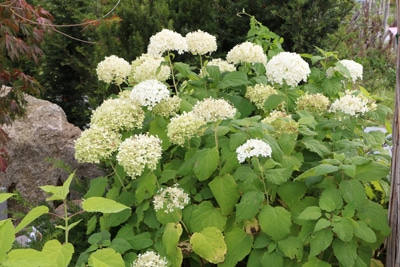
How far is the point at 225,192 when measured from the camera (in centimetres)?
188

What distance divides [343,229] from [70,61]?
173 inches

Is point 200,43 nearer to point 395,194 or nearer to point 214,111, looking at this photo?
point 214,111

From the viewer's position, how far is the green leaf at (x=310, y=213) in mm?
1719

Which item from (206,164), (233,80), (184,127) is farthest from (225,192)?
(233,80)

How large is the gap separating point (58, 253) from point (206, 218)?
1.88 ft

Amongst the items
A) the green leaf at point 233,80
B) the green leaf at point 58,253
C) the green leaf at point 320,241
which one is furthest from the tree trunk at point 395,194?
the green leaf at point 58,253

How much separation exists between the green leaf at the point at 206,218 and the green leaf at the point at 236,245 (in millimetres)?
47

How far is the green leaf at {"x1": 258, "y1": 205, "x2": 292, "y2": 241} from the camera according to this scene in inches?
69.8

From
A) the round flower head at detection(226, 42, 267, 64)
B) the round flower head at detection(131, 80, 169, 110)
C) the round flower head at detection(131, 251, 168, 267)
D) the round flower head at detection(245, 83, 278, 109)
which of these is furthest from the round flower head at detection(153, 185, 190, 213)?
the round flower head at detection(226, 42, 267, 64)

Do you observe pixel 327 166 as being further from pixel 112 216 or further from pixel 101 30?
pixel 101 30

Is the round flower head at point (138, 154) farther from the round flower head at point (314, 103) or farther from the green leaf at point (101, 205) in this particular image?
the round flower head at point (314, 103)

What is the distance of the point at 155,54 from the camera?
2.49 m

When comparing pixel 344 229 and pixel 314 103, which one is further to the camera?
pixel 314 103

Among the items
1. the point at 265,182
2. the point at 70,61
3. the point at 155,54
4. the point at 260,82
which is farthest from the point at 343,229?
the point at 70,61
